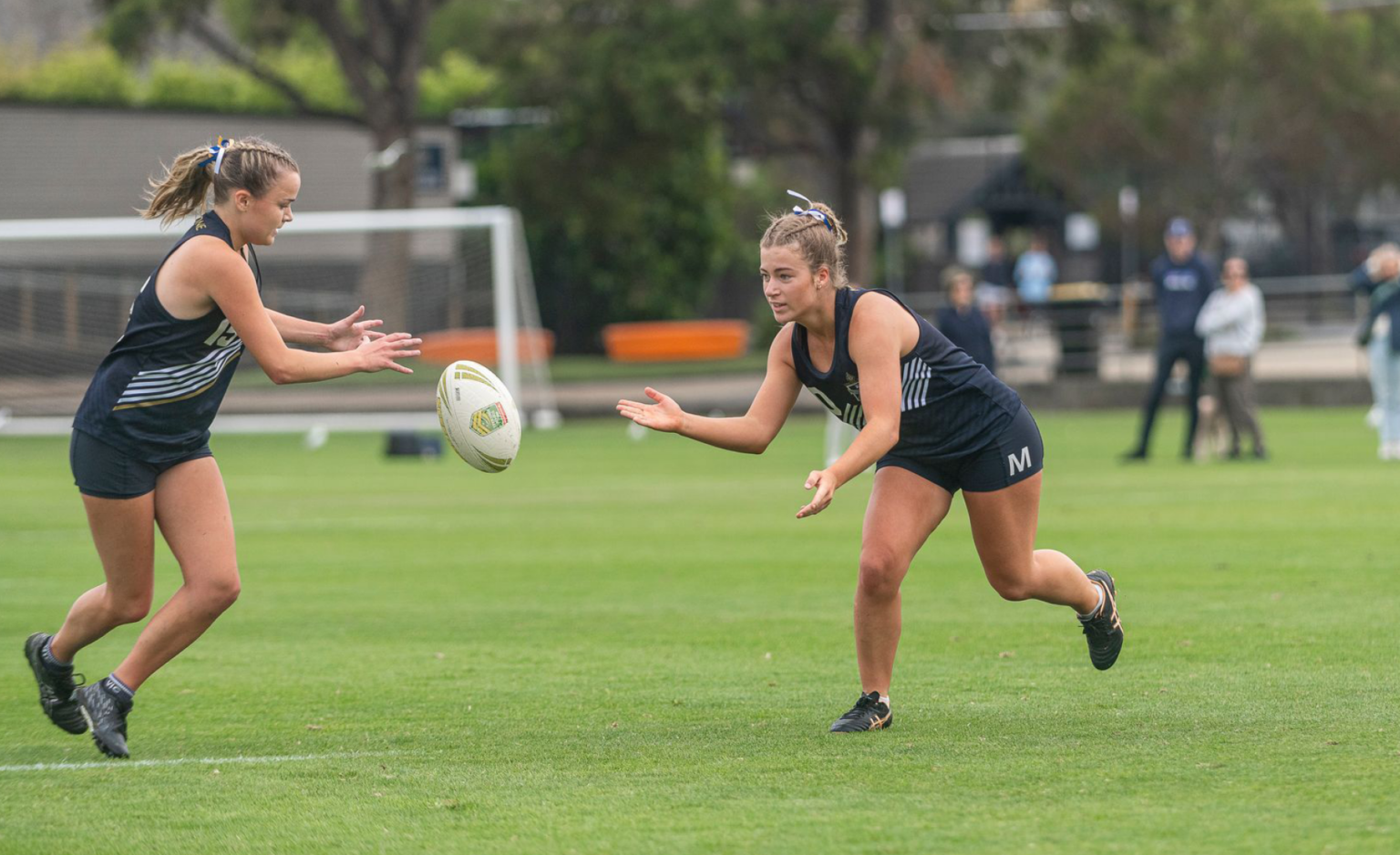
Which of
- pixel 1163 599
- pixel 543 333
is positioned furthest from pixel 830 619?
pixel 543 333

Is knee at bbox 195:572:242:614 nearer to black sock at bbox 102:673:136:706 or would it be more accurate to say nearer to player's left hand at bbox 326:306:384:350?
black sock at bbox 102:673:136:706

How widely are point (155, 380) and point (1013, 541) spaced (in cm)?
314

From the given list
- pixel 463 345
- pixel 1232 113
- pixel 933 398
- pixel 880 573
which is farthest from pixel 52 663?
pixel 1232 113

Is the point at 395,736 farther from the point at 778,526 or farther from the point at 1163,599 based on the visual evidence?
the point at 778,526

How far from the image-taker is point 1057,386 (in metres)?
29.5

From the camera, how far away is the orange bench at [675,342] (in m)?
40.1

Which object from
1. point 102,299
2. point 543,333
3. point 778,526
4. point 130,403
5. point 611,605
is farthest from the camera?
point 543,333

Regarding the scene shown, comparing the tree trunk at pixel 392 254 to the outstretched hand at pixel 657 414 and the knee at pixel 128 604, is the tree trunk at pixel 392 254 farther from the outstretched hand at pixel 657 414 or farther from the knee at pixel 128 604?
the outstretched hand at pixel 657 414

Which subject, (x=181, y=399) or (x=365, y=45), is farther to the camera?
(x=365, y=45)

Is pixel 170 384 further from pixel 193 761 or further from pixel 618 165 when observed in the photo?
pixel 618 165

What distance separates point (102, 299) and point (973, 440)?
28572 millimetres

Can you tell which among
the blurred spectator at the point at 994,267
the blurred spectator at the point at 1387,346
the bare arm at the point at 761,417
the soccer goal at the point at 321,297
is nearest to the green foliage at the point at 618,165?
the soccer goal at the point at 321,297

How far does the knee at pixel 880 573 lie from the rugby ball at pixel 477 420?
1499 mm

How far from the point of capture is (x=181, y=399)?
21.4ft
